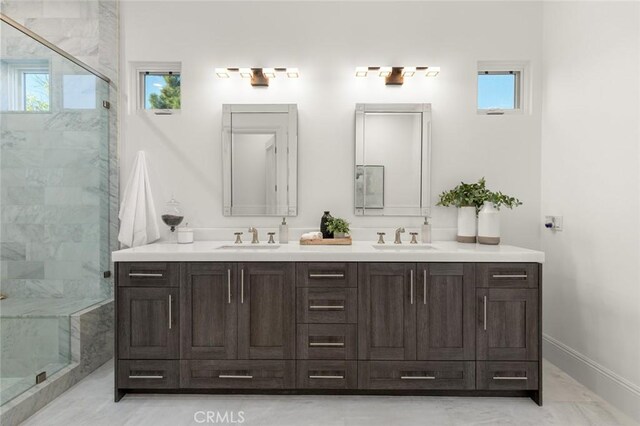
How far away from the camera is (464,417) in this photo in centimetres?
191

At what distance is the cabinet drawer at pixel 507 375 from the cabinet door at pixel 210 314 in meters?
1.48

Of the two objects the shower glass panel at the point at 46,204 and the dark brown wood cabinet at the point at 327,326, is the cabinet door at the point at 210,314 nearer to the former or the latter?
the dark brown wood cabinet at the point at 327,326

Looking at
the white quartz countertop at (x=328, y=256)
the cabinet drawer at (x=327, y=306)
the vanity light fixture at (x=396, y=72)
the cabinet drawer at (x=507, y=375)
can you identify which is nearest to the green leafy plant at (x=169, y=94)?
the white quartz countertop at (x=328, y=256)

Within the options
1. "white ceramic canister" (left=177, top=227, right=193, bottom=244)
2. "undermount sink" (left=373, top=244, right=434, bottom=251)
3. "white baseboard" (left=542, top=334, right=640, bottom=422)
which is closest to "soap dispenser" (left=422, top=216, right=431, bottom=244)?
"undermount sink" (left=373, top=244, right=434, bottom=251)

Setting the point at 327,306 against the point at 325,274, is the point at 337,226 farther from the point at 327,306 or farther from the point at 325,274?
the point at 327,306

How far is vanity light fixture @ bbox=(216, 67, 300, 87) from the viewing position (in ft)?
8.58

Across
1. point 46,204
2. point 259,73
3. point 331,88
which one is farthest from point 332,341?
point 46,204

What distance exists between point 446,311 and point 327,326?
711 millimetres

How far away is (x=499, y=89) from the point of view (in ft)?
9.15

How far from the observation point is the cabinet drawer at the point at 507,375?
2027mm

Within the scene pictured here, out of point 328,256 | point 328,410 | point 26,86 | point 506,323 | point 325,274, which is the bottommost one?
point 328,410

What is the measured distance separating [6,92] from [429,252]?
2.74 metres

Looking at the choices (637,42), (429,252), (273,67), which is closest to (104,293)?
(273,67)

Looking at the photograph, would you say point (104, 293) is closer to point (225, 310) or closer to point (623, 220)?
point (225, 310)
